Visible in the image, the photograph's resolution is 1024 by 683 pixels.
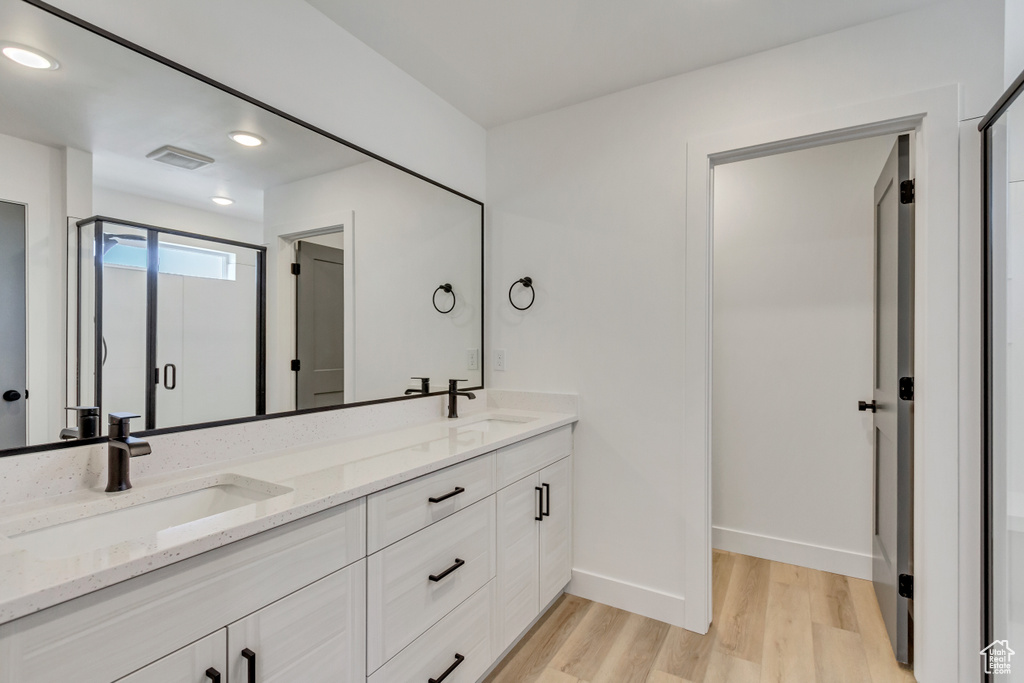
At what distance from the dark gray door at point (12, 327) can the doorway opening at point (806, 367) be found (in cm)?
230

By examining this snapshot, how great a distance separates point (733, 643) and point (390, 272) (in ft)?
6.78

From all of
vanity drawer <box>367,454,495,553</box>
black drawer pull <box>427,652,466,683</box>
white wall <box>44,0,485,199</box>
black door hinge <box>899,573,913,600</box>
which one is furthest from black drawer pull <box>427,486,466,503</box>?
black door hinge <box>899,573,913,600</box>

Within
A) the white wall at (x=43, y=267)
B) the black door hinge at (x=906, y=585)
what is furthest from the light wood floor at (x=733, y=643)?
the white wall at (x=43, y=267)

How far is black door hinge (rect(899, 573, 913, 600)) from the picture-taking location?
181 cm

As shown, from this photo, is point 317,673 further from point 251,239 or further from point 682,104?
point 682,104

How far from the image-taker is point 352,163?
1.88 meters

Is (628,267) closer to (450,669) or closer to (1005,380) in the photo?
(1005,380)

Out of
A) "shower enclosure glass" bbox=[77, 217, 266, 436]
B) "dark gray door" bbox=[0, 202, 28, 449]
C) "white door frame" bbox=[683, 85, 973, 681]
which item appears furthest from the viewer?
"white door frame" bbox=[683, 85, 973, 681]

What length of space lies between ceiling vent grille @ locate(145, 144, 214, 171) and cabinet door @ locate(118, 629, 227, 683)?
119 cm

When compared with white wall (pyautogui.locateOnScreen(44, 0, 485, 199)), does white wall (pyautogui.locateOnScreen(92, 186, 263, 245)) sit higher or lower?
lower

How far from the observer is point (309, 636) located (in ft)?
3.57

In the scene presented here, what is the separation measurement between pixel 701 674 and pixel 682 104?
2.27m

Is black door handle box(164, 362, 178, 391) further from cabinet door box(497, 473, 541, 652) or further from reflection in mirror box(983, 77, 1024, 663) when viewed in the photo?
reflection in mirror box(983, 77, 1024, 663)

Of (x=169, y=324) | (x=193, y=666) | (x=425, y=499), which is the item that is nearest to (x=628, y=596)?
(x=425, y=499)
